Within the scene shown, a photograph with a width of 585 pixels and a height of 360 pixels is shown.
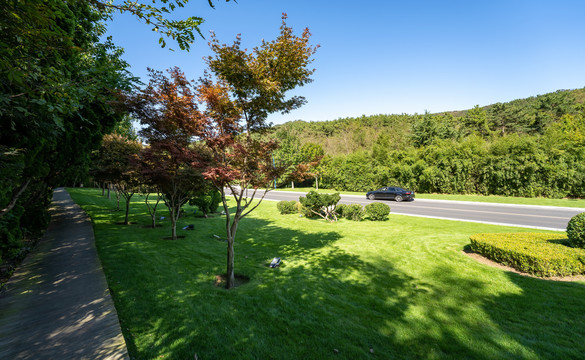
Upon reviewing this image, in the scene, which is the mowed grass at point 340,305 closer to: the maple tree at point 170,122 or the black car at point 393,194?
the maple tree at point 170,122

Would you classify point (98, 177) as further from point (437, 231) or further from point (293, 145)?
point (293, 145)

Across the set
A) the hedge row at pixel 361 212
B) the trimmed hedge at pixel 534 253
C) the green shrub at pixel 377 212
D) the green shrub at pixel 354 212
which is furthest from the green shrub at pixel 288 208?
the trimmed hedge at pixel 534 253

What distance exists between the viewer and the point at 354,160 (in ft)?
108

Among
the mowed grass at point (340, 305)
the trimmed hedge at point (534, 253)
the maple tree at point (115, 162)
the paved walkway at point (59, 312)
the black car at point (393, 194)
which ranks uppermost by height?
the maple tree at point (115, 162)

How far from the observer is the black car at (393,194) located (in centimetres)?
2116

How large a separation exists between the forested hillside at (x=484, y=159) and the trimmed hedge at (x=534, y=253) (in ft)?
19.2

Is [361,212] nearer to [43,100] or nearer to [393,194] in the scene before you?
[393,194]

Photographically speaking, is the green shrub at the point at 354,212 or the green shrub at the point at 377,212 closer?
the green shrub at the point at 377,212

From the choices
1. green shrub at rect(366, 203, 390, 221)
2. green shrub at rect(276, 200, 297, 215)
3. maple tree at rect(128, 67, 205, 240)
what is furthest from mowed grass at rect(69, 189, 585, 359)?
green shrub at rect(276, 200, 297, 215)

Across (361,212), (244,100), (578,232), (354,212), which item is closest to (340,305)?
(244,100)

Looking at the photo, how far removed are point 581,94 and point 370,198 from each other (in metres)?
85.5

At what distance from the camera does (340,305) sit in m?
4.59

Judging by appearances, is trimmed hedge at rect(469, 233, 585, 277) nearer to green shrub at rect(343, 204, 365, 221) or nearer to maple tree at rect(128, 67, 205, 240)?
green shrub at rect(343, 204, 365, 221)

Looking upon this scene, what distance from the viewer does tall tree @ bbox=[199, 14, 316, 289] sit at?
515 cm
